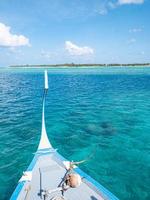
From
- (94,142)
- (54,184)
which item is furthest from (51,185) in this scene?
(94,142)

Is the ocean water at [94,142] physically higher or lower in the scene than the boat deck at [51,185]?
lower

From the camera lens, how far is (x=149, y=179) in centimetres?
1355

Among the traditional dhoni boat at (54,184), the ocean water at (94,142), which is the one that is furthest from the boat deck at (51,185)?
the ocean water at (94,142)

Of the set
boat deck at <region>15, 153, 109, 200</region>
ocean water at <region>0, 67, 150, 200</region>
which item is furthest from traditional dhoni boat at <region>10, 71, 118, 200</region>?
ocean water at <region>0, 67, 150, 200</region>

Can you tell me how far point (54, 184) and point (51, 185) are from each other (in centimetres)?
15

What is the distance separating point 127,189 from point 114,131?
8947 millimetres

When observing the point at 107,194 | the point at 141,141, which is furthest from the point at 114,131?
the point at 107,194

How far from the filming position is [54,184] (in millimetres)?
10750

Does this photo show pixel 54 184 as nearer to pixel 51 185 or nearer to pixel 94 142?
pixel 51 185

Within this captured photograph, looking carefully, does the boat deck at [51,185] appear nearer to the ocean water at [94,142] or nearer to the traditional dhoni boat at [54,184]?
the traditional dhoni boat at [54,184]

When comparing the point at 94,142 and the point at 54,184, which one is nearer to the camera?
the point at 54,184

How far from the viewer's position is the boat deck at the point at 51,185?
9719 millimetres

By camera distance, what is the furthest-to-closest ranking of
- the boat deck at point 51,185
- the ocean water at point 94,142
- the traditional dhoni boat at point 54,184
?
the ocean water at point 94,142 < the boat deck at point 51,185 < the traditional dhoni boat at point 54,184

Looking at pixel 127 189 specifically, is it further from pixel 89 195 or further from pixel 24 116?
pixel 24 116
